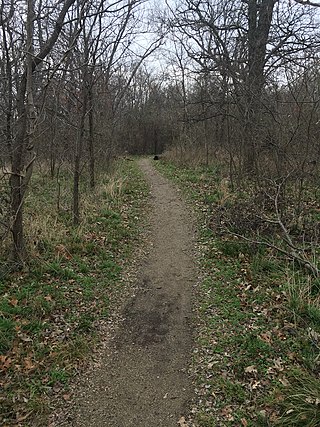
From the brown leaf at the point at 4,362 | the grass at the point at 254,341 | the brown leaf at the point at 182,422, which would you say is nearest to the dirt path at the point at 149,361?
the brown leaf at the point at 182,422

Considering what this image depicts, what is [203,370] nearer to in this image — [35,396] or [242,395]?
[242,395]

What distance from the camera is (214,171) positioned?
12625mm

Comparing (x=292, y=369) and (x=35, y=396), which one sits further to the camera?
(x=292, y=369)

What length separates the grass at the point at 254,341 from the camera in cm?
308

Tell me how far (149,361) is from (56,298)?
170 cm

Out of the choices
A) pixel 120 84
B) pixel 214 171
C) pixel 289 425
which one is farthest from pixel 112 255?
pixel 120 84

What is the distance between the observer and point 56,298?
4715mm

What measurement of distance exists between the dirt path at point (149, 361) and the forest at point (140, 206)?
0.25 meters

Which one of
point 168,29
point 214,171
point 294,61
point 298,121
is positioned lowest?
point 214,171

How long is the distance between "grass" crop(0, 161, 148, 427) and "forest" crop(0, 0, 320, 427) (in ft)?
0.06

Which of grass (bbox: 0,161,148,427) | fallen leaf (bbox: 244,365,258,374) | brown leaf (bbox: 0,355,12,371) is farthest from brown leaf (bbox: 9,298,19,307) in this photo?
fallen leaf (bbox: 244,365,258,374)

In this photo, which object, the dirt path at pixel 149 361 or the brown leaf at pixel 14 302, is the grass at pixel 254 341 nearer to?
the dirt path at pixel 149 361

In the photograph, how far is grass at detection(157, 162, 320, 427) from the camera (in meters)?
3.08

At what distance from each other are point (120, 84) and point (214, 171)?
4822 mm
